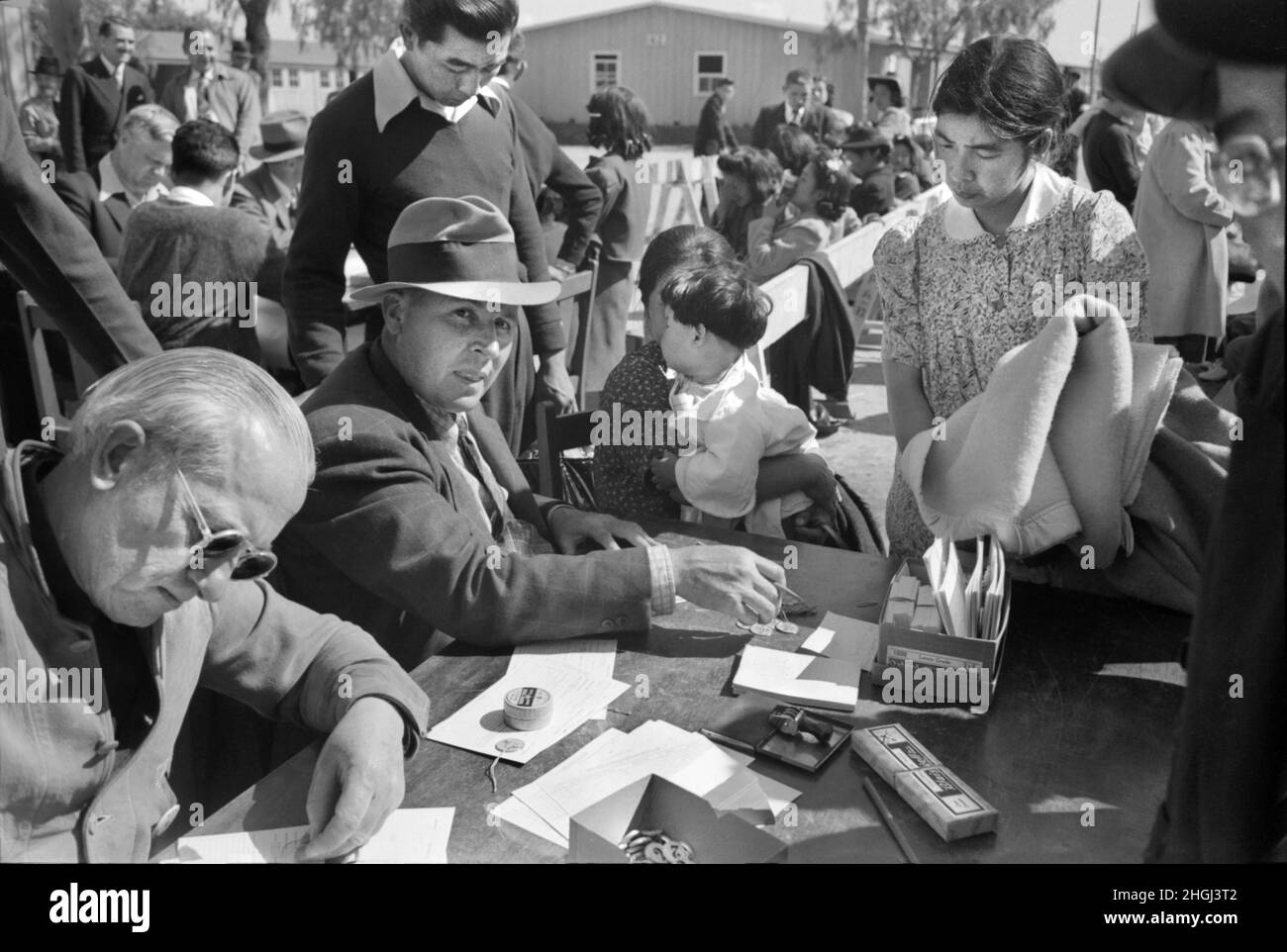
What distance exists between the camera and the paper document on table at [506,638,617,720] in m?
2.09

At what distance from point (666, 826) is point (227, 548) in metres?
0.78

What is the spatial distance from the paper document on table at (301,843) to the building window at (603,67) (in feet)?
119

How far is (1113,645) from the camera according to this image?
88.4 inches

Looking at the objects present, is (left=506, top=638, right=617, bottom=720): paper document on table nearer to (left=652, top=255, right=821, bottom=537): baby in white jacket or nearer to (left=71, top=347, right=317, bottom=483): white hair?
(left=71, top=347, right=317, bottom=483): white hair

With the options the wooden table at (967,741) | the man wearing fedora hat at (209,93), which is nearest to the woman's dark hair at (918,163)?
the man wearing fedora hat at (209,93)

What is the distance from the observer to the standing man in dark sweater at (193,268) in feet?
14.9

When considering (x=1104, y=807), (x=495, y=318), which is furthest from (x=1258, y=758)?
(x=495, y=318)

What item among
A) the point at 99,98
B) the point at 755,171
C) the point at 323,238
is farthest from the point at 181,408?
the point at 99,98

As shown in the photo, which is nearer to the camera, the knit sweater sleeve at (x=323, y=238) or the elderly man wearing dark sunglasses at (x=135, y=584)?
the elderly man wearing dark sunglasses at (x=135, y=584)

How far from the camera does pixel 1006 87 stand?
2508mm

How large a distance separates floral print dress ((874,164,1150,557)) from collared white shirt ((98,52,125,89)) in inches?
273

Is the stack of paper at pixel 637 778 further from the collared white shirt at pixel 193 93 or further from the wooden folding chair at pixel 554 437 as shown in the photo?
the collared white shirt at pixel 193 93
